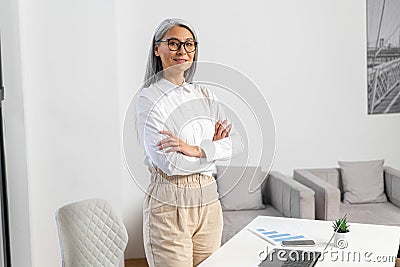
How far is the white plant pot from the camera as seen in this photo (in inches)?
98.0

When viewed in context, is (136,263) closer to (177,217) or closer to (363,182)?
(363,182)

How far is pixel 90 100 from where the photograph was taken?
13.1ft

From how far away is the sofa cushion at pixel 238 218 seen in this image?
→ 4.09 meters

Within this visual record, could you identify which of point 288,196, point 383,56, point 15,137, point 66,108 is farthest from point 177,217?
point 383,56

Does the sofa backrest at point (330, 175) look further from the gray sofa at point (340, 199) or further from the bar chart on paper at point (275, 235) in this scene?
the bar chart on paper at point (275, 235)

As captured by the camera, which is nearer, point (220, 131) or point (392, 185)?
point (220, 131)

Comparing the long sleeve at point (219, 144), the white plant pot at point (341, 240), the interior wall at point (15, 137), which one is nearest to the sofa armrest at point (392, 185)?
the white plant pot at point (341, 240)

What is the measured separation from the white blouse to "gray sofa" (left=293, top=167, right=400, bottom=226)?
1795mm

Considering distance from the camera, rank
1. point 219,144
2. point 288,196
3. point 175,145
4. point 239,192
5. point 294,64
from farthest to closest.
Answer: point 294,64 → point 239,192 → point 288,196 → point 219,144 → point 175,145

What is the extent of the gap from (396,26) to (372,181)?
1.25 meters

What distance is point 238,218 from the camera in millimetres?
4320

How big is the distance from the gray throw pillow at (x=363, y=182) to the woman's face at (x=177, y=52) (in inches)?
102

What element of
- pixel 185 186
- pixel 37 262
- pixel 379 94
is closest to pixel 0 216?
pixel 37 262

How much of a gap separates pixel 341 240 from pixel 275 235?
0.29m
